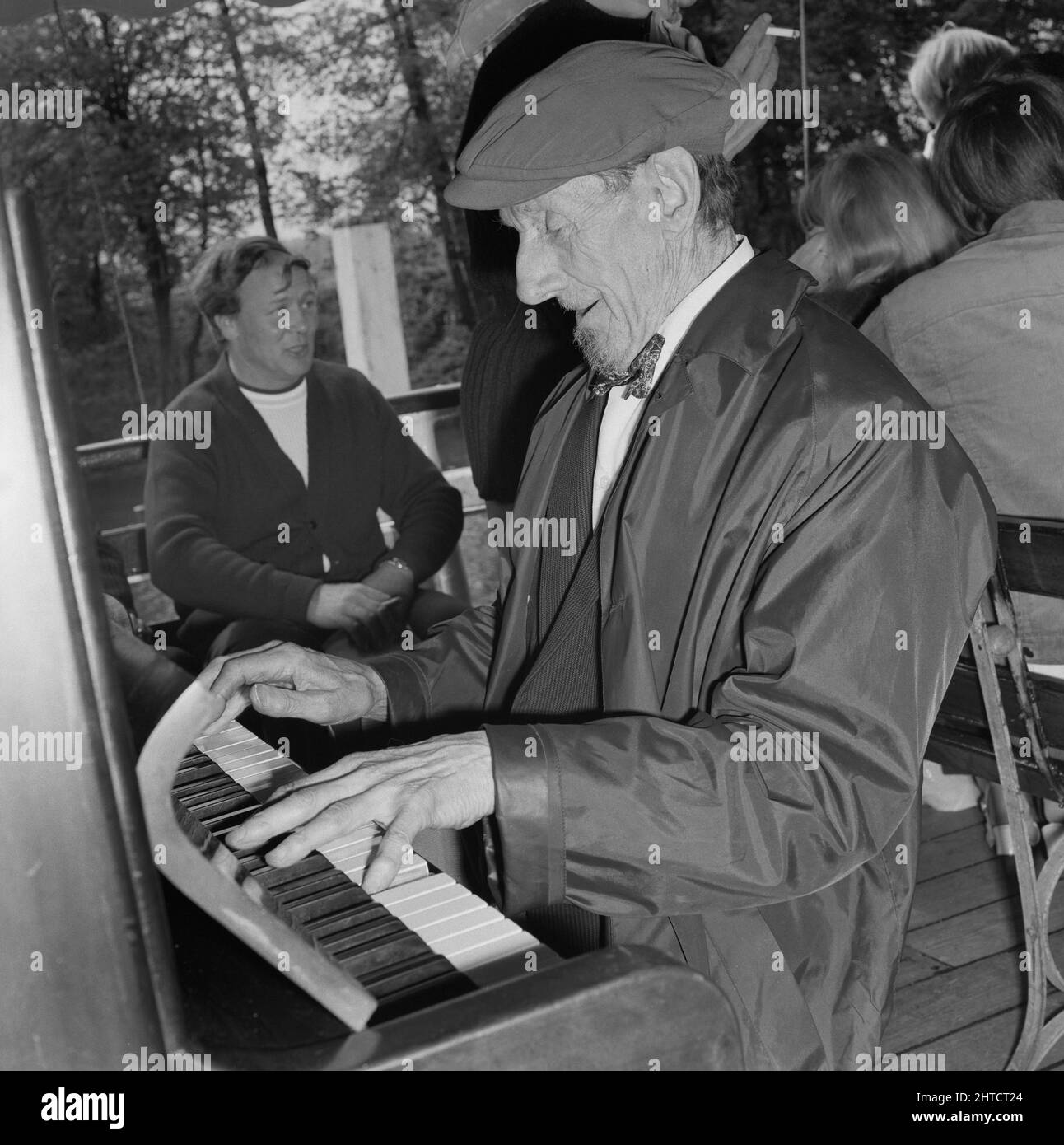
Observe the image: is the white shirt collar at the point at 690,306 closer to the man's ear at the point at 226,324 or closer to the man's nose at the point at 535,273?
the man's nose at the point at 535,273

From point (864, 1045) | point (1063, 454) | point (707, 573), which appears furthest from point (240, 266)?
point (864, 1045)

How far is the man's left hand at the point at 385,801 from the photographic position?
1.00 m

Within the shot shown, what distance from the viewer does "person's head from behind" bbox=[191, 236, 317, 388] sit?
3309 millimetres

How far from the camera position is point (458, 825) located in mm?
1095

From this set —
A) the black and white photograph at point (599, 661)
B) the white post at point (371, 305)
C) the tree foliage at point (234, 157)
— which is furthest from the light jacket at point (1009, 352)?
the tree foliage at point (234, 157)

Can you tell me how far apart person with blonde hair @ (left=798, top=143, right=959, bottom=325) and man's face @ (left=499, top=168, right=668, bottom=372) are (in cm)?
174

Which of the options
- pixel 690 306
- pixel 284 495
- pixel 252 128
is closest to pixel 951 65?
pixel 284 495

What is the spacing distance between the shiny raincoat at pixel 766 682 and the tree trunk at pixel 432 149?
15.8 feet

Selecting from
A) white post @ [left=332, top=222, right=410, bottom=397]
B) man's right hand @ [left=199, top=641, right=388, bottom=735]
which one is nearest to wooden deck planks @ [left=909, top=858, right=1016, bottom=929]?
man's right hand @ [left=199, top=641, right=388, bottom=735]

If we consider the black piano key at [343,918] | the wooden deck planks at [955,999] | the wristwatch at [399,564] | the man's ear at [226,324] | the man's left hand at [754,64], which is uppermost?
the man's left hand at [754,64]

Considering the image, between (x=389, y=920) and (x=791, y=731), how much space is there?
39cm

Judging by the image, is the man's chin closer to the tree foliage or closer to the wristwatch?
the wristwatch

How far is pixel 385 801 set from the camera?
103 cm

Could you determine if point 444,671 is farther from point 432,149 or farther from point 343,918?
point 432,149
